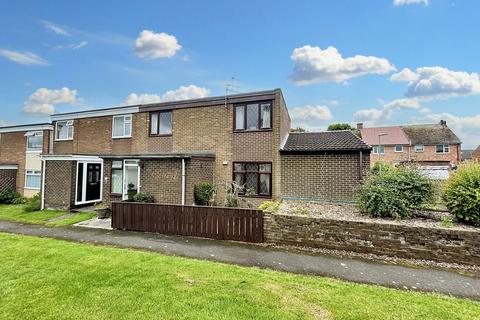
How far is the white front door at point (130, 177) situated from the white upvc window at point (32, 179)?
9.27 m

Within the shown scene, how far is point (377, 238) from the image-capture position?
6477 mm

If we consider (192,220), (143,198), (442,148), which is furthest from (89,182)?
(442,148)

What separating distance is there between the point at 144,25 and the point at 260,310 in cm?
1436

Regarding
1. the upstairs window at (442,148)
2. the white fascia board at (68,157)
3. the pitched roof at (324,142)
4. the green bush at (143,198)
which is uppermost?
the upstairs window at (442,148)

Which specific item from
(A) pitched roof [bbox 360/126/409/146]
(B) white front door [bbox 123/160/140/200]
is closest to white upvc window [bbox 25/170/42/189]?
(B) white front door [bbox 123/160/140/200]

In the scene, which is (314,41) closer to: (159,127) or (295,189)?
(295,189)

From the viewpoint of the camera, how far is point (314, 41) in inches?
513

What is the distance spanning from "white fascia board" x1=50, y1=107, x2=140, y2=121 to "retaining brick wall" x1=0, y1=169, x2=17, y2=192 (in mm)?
5222

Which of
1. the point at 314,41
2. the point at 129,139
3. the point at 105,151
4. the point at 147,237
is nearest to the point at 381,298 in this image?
the point at 147,237

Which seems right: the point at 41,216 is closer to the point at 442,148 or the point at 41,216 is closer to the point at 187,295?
the point at 187,295

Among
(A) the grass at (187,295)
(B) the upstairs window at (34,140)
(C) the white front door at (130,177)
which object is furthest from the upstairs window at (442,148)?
(B) the upstairs window at (34,140)

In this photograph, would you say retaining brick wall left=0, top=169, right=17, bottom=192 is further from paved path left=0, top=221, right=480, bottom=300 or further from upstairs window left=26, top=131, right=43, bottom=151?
paved path left=0, top=221, right=480, bottom=300

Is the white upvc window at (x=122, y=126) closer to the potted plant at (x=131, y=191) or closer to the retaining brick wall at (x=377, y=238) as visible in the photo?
the potted plant at (x=131, y=191)

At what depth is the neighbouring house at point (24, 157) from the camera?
1730 centimetres
